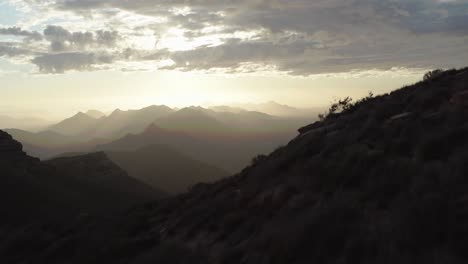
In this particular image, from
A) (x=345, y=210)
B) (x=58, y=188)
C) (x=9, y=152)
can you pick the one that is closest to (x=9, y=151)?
(x=9, y=152)

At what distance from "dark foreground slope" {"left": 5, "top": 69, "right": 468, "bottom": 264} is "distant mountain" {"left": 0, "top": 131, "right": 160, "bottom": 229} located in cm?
2482

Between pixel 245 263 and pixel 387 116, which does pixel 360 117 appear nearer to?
pixel 387 116

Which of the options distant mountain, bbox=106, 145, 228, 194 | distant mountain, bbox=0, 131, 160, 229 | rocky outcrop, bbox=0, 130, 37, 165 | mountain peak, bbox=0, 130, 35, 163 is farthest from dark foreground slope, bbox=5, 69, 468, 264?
distant mountain, bbox=106, 145, 228, 194

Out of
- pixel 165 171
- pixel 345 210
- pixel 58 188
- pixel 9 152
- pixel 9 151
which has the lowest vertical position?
pixel 165 171

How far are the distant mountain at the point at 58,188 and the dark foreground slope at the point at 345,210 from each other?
81.4ft

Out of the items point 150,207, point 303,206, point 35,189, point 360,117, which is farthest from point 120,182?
point 303,206

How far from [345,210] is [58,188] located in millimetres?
75999

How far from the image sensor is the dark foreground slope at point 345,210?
7.37m

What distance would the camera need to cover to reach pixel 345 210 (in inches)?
358

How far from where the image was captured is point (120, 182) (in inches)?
4296

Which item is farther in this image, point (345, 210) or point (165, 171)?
point (165, 171)

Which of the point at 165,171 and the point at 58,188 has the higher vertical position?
the point at 58,188

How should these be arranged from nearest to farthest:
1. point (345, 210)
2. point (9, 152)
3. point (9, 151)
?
point (345, 210)
point (9, 152)
point (9, 151)

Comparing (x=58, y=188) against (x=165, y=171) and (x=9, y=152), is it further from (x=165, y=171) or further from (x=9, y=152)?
(x=165, y=171)
